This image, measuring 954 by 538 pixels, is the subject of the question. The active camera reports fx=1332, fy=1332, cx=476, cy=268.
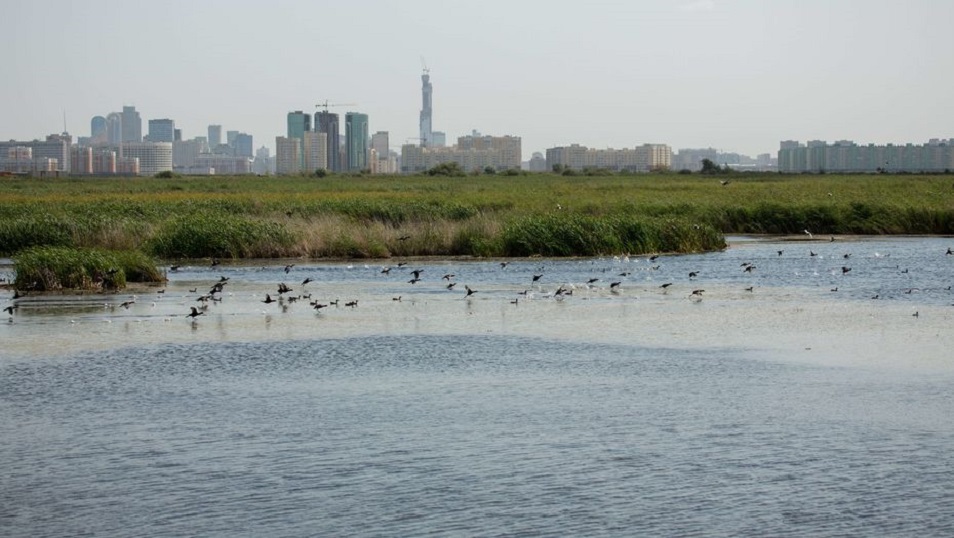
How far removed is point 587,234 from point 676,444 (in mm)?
27200

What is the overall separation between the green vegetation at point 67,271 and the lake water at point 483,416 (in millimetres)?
1361

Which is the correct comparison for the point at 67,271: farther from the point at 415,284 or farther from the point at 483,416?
the point at 483,416

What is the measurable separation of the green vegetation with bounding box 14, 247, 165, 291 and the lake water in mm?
1361

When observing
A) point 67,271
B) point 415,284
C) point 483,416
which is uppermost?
point 67,271

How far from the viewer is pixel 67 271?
101 feet

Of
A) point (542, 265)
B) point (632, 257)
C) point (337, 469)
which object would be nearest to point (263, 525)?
point (337, 469)

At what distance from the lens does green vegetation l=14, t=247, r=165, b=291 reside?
3077cm

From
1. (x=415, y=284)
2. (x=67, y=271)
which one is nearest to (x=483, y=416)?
(x=415, y=284)

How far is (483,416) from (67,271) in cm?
1776

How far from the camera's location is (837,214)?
5322 cm

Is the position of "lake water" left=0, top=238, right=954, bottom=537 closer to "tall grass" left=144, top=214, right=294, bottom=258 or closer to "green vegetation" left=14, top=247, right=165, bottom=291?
"green vegetation" left=14, top=247, right=165, bottom=291

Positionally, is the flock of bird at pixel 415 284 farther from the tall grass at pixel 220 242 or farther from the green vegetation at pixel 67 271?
the tall grass at pixel 220 242

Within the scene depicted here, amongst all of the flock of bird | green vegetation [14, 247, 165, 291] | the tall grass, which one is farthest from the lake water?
the tall grass

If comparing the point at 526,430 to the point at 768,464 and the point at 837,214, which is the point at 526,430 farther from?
the point at 837,214
